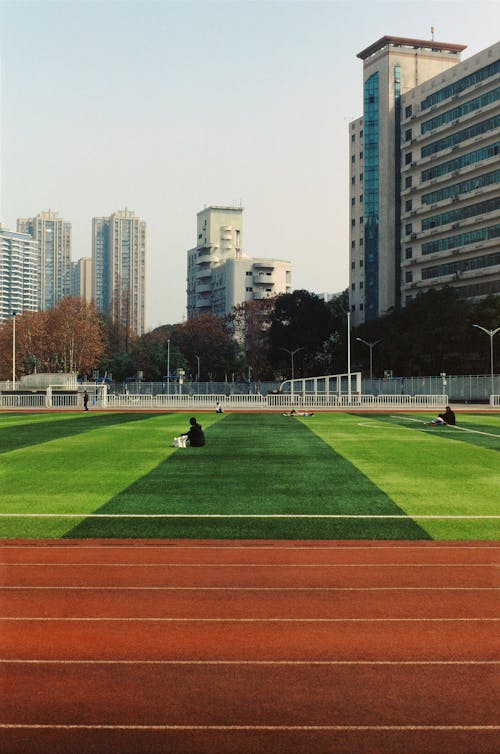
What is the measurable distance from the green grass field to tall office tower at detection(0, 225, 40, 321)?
509 ft

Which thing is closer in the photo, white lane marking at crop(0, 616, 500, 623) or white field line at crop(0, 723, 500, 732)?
white field line at crop(0, 723, 500, 732)

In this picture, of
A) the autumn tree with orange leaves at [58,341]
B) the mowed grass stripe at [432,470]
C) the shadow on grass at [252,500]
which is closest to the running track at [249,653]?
the shadow on grass at [252,500]

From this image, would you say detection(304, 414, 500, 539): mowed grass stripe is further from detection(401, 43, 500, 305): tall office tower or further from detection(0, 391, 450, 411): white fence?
detection(401, 43, 500, 305): tall office tower

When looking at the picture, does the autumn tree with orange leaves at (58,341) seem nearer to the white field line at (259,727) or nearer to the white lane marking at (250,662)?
the white lane marking at (250,662)

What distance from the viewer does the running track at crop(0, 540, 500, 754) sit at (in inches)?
225

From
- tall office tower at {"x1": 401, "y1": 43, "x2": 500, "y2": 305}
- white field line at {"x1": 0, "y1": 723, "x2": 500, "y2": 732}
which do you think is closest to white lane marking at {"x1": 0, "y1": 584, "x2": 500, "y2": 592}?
white field line at {"x1": 0, "y1": 723, "x2": 500, "y2": 732}

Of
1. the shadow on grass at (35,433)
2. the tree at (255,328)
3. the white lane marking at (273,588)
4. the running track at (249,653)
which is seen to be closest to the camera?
the running track at (249,653)

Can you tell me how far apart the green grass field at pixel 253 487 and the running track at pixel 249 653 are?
6.23 feet

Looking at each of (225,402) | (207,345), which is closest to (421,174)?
(207,345)

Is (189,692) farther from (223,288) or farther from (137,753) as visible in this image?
(223,288)

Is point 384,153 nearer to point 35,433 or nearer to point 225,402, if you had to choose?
point 225,402

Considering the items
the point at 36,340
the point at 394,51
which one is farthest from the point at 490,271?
the point at 36,340

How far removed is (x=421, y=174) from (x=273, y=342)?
32.6m

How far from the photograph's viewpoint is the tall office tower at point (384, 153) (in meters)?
124
